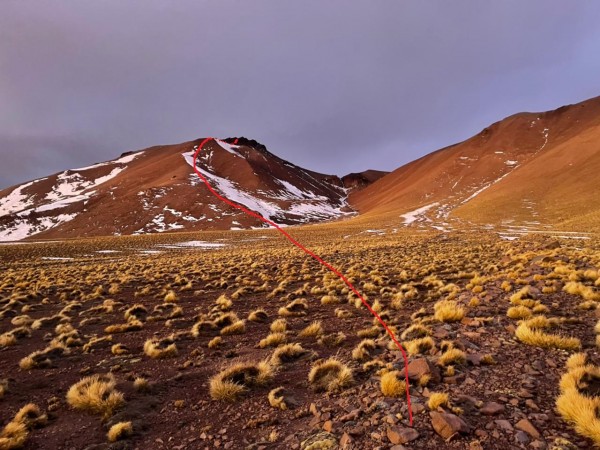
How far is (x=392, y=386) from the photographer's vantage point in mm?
5578

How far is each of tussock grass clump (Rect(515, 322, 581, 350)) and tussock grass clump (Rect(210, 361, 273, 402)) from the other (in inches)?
208

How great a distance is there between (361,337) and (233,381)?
12.9 feet

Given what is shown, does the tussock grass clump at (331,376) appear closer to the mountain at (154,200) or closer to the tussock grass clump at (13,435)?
the tussock grass clump at (13,435)

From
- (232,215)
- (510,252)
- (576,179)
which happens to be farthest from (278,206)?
(510,252)

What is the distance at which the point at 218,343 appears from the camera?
938cm

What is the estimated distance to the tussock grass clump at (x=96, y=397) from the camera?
19.6 feet

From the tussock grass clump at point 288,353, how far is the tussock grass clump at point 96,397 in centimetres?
311

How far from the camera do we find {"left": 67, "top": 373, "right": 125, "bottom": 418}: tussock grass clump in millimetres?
5988

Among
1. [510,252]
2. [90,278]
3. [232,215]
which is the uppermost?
[232,215]

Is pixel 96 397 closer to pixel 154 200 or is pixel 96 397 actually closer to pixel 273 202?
pixel 154 200

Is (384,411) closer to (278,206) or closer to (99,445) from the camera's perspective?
(99,445)

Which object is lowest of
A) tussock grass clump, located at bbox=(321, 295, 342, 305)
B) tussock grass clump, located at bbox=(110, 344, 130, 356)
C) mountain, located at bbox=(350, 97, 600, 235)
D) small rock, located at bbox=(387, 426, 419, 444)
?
tussock grass clump, located at bbox=(321, 295, 342, 305)

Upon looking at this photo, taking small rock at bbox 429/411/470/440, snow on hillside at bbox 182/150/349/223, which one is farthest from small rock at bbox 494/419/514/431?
snow on hillside at bbox 182/150/349/223

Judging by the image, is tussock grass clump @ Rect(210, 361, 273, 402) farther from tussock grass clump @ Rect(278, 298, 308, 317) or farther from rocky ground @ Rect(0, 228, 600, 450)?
tussock grass clump @ Rect(278, 298, 308, 317)
